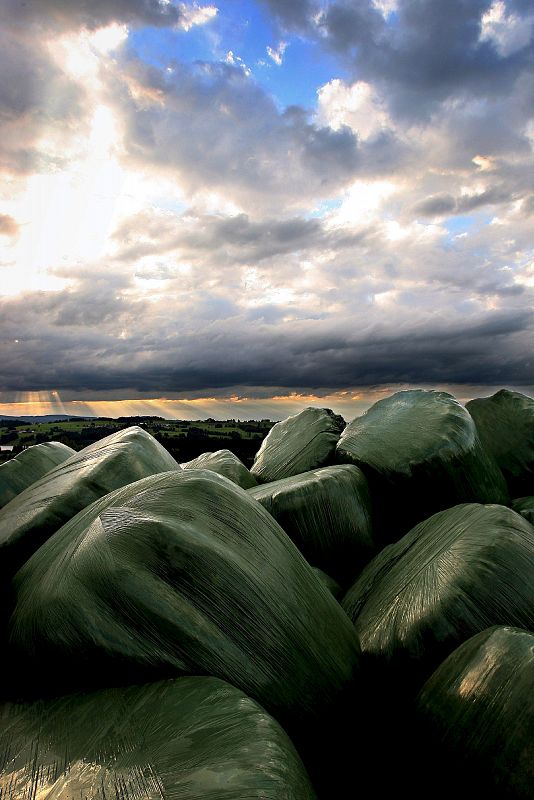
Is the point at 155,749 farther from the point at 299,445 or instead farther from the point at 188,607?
the point at 299,445

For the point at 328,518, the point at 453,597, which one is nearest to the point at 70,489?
the point at 328,518

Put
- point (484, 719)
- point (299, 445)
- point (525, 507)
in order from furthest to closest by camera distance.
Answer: point (299, 445)
point (525, 507)
point (484, 719)

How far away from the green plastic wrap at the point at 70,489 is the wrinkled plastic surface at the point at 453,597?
1.88 meters

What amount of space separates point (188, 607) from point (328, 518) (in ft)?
6.91

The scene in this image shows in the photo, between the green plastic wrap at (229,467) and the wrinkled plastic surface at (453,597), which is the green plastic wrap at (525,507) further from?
the green plastic wrap at (229,467)

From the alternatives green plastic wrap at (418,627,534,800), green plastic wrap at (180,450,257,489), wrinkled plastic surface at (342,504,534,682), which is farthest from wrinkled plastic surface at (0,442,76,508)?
green plastic wrap at (418,627,534,800)

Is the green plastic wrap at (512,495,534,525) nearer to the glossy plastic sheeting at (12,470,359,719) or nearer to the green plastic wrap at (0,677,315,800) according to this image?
the glossy plastic sheeting at (12,470,359,719)

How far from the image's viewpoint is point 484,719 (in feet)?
7.29

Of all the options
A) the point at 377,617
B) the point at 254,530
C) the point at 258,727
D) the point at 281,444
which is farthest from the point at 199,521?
the point at 281,444

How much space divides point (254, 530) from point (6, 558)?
1.83 meters

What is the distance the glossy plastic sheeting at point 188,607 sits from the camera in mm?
2311

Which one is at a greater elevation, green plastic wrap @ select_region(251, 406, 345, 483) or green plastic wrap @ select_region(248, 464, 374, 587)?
green plastic wrap @ select_region(251, 406, 345, 483)

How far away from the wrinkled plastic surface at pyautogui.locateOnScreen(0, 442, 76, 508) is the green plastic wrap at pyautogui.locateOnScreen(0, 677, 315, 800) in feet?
10.6

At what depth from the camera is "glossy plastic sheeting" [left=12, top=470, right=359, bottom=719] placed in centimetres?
231
